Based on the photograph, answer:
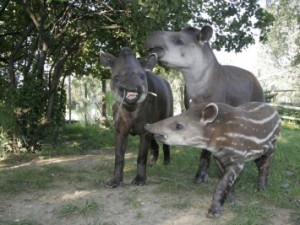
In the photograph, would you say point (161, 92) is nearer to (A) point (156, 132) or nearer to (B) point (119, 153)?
(B) point (119, 153)

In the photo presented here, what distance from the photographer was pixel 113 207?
4.80 meters

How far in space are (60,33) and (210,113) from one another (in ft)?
18.8

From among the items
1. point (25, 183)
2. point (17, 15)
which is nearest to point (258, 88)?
point (25, 183)

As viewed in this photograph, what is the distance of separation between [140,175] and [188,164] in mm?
1809

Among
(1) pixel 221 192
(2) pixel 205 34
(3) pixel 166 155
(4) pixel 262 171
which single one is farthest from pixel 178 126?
(3) pixel 166 155

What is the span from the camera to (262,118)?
4.97 meters

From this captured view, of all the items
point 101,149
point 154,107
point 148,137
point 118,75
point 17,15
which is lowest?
point 101,149

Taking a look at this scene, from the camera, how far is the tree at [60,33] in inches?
318

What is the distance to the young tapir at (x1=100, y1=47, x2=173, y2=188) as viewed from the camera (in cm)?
516

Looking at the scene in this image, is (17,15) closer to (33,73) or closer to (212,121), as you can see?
(33,73)

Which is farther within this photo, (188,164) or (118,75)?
(188,164)

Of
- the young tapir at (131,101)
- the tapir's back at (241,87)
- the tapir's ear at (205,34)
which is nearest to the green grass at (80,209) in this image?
the young tapir at (131,101)

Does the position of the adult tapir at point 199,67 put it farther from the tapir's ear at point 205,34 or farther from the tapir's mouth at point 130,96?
the tapir's mouth at point 130,96

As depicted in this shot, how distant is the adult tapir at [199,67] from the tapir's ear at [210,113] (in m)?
1.21
